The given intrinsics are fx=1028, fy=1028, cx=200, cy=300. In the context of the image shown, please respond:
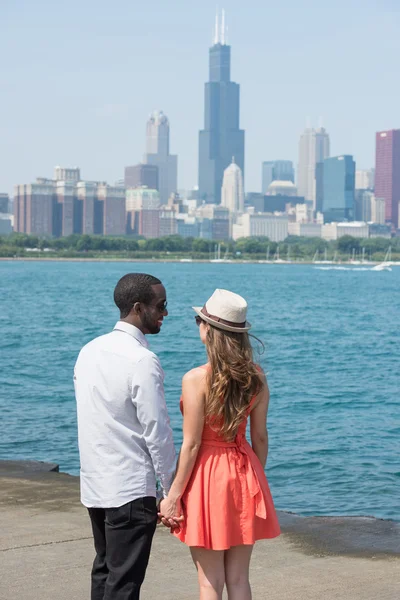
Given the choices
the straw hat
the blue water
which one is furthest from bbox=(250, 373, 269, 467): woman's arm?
the blue water

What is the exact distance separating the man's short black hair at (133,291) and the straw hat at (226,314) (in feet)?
0.73

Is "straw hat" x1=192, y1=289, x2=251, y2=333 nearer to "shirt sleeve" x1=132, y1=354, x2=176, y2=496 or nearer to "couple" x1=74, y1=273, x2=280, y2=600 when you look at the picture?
"couple" x1=74, y1=273, x2=280, y2=600

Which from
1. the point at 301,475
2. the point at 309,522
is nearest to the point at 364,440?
the point at 301,475

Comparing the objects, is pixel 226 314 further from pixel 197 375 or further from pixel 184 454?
pixel 184 454

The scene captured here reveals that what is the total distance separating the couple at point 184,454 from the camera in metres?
3.98

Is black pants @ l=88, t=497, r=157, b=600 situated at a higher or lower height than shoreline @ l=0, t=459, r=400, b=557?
higher

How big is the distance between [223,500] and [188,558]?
6.84ft

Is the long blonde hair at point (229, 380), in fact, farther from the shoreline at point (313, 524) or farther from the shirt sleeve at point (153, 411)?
the shoreline at point (313, 524)

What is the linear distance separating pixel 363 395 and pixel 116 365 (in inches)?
831

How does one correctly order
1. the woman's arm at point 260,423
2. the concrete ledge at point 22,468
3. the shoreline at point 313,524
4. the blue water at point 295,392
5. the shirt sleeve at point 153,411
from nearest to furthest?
the shirt sleeve at point 153,411, the woman's arm at point 260,423, the shoreline at point 313,524, the concrete ledge at point 22,468, the blue water at point 295,392

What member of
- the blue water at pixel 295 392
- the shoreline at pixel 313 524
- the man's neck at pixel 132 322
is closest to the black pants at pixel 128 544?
the man's neck at pixel 132 322

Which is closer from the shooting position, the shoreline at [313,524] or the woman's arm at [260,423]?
the woman's arm at [260,423]

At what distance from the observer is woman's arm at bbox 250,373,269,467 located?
13.4 feet

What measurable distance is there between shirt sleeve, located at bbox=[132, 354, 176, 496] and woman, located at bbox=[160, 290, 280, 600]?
2.8 inches
